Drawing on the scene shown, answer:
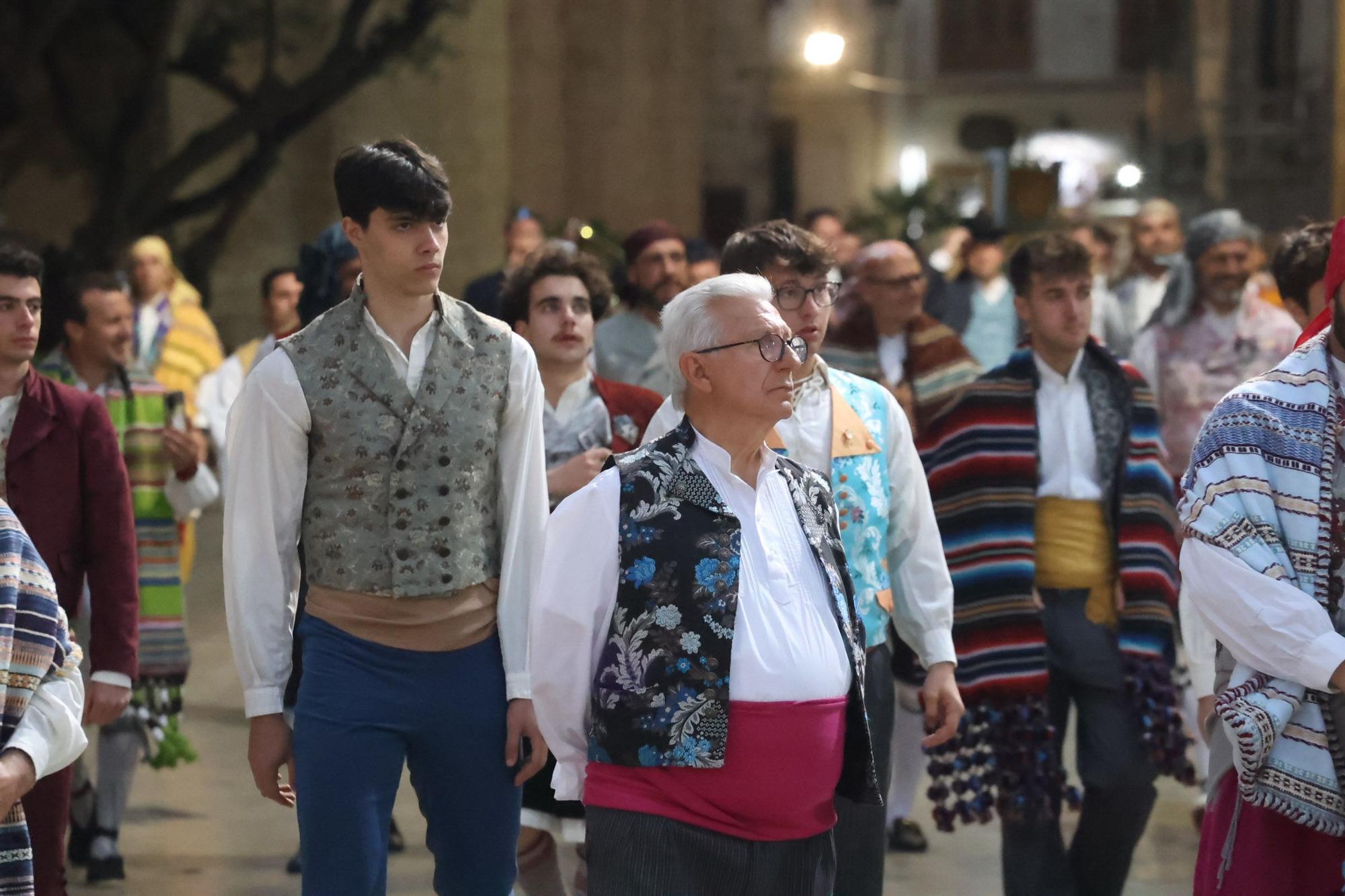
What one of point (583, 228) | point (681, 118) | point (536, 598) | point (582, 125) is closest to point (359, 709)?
point (536, 598)

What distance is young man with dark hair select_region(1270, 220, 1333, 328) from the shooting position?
5.27 m

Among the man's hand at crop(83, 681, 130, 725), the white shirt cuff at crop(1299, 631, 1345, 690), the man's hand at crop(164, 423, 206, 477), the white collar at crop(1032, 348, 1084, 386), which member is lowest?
the man's hand at crop(83, 681, 130, 725)

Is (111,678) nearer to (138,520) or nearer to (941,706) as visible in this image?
(138,520)

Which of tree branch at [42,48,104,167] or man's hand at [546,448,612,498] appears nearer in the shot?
man's hand at [546,448,612,498]

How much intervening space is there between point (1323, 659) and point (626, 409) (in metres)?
2.71

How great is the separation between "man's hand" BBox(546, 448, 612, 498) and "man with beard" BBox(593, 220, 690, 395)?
2.71 m

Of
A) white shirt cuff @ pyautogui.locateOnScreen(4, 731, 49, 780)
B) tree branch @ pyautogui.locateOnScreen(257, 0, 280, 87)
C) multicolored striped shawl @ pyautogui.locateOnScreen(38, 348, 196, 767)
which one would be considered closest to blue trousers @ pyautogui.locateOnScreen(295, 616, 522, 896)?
white shirt cuff @ pyautogui.locateOnScreen(4, 731, 49, 780)

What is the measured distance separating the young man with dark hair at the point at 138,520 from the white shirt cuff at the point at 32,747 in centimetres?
335

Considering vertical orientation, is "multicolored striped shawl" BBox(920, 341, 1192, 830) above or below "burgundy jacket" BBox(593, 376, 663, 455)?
below

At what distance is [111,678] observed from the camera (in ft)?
17.6

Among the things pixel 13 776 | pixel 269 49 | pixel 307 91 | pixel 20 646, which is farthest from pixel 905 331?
pixel 269 49

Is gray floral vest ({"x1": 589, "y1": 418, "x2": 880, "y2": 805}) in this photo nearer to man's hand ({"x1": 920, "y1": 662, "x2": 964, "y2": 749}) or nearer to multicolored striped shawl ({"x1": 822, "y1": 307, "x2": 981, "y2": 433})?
man's hand ({"x1": 920, "y1": 662, "x2": 964, "y2": 749})

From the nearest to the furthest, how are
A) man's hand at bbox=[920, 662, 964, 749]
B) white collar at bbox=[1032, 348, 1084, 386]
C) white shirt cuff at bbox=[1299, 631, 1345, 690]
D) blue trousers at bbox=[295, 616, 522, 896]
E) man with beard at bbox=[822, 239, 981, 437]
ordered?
white shirt cuff at bbox=[1299, 631, 1345, 690]
blue trousers at bbox=[295, 616, 522, 896]
man's hand at bbox=[920, 662, 964, 749]
white collar at bbox=[1032, 348, 1084, 386]
man with beard at bbox=[822, 239, 981, 437]

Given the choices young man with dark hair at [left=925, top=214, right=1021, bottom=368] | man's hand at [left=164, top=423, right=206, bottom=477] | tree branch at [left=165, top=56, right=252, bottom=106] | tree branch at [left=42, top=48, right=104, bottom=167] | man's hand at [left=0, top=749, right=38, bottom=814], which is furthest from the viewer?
tree branch at [left=42, top=48, right=104, bottom=167]
